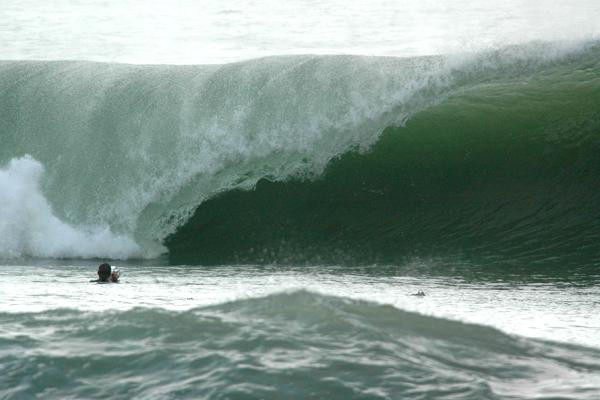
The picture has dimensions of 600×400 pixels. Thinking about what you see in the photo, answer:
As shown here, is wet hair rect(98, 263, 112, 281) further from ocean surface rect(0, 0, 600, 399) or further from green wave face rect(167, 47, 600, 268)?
green wave face rect(167, 47, 600, 268)

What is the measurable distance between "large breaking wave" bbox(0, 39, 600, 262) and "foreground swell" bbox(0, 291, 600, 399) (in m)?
4.66

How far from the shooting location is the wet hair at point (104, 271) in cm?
808

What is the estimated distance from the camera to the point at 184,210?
445 inches

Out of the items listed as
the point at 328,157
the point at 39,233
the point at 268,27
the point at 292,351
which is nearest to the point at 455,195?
the point at 328,157

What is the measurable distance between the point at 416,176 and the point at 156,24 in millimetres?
7456

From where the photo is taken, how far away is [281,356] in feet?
15.2

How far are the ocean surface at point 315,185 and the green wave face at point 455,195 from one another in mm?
30

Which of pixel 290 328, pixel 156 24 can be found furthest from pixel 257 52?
pixel 290 328

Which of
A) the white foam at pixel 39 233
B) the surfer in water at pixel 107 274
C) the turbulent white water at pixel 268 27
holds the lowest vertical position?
the surfer in water at pixel 107 274

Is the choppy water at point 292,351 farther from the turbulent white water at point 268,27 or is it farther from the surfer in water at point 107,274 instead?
the turbulent white water at point 268,27

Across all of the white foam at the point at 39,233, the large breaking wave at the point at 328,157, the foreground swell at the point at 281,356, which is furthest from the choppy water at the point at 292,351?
the white foam at the point at 39,233

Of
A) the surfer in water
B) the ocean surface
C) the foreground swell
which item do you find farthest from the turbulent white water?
the foreground swell

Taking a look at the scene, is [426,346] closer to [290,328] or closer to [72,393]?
[290,328]

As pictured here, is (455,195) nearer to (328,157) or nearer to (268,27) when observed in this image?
(328,157)
